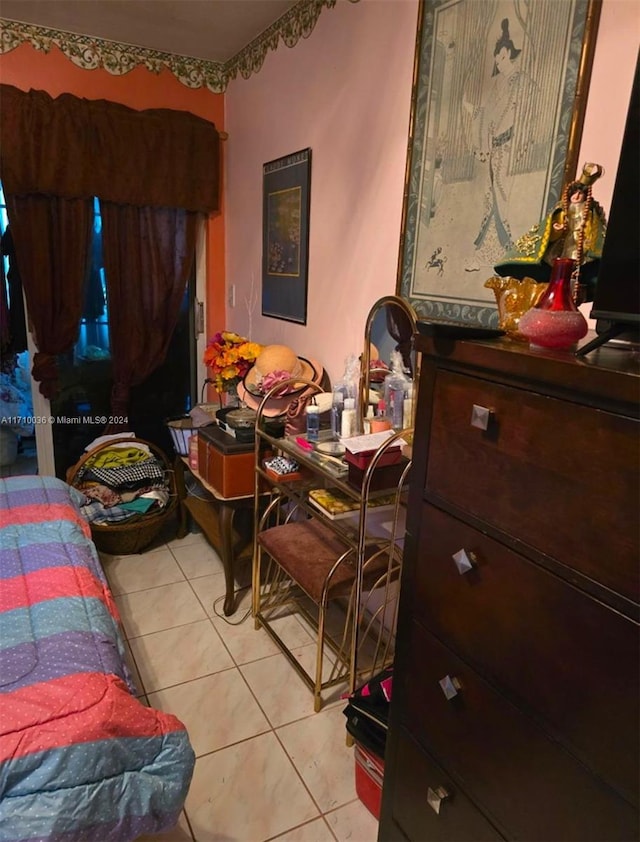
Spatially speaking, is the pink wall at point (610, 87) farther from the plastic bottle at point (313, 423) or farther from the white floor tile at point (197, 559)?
the white floor tile at point (197, 559)

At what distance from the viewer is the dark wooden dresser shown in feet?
2.38

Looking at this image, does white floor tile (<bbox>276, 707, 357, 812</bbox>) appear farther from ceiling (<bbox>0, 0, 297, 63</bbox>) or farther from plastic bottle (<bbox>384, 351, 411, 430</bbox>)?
ceiling (<bbox>0, 0, 297, 63</bbox>)

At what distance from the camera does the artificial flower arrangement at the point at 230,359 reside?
2.39 metres

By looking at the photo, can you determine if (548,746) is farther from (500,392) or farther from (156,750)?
(156,750)

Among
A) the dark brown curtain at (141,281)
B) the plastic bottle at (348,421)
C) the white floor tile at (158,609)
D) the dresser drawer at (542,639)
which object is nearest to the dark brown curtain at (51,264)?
the dark brown curtain at (141,281)

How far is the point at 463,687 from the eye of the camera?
99 cm

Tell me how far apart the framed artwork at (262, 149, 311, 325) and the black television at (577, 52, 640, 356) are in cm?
166

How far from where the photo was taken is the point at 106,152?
2.78 m

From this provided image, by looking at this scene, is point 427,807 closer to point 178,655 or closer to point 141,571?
point 178,655

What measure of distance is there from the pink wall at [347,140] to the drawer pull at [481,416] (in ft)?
2.23

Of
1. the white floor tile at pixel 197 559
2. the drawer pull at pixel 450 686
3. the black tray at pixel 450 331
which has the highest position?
the black tray at pixel 450 331

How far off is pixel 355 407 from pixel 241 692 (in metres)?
1.09

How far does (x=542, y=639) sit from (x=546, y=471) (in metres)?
0.26

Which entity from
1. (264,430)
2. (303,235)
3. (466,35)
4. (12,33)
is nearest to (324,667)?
(264,430)
